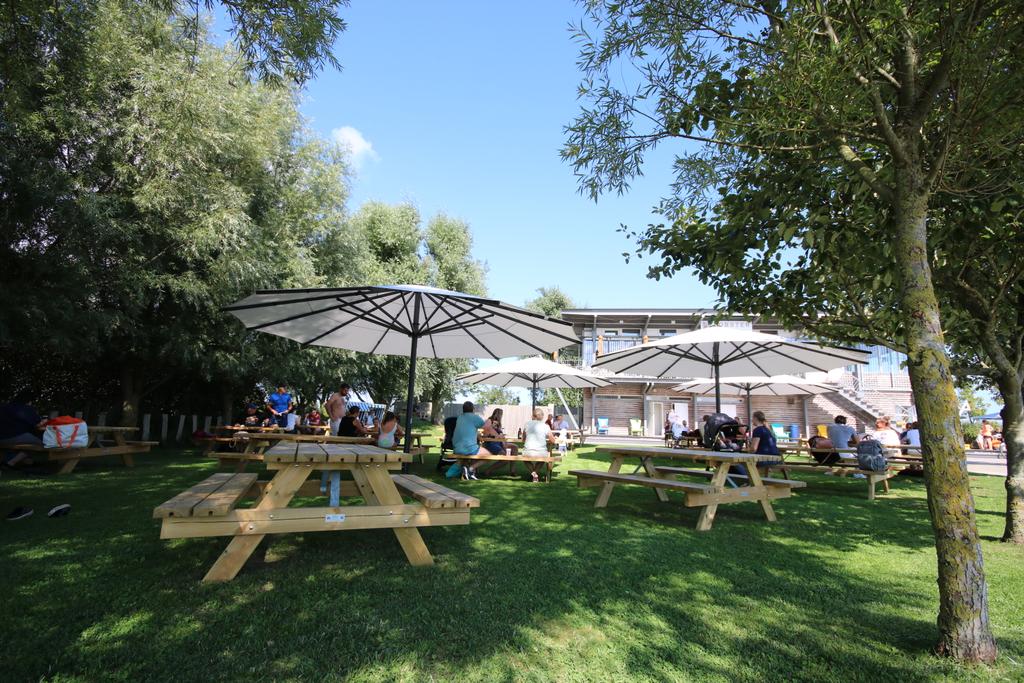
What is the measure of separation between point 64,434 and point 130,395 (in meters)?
5.76

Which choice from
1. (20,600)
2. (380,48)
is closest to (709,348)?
(380,48)

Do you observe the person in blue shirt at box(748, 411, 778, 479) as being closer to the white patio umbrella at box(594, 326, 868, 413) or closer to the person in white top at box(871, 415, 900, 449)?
the white patio umbrella at box(594, 326, 868, 413)

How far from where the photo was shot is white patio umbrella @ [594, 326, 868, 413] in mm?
8281

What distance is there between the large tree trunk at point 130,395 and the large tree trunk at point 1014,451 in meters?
15.9

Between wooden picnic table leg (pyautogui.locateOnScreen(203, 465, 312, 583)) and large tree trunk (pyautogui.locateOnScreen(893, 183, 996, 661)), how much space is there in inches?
140

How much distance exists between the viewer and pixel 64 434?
26.4 ft

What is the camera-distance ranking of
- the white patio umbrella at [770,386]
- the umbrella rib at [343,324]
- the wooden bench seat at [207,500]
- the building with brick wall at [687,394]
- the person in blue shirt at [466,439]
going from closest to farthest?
the wooden bench seat at [207,500]
the umbrella rib at [343,324]
the person in blue shirt at [466,439]
the white patio umbrella at [770,386]
the building with brick wall at [687,394]

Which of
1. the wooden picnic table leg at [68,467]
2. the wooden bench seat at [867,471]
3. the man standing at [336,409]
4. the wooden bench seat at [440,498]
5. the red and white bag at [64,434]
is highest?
the man standing at [336,409]

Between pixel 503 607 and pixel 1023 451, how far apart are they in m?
5.84

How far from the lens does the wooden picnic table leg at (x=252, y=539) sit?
11.0ft

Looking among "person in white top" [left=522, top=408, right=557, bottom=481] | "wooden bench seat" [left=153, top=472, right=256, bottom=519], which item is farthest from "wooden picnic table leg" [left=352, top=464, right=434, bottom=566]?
"person in white top" [left=522, top=408, right=557, bottom=481]

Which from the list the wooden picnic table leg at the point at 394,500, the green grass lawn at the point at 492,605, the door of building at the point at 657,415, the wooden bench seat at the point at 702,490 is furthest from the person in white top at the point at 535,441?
the door of building at the point at 657,415

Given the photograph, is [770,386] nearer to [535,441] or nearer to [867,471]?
[867,471]

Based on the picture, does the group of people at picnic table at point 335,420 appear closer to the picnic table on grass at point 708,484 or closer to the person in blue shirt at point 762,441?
the picnic table on grass at point 708,484
